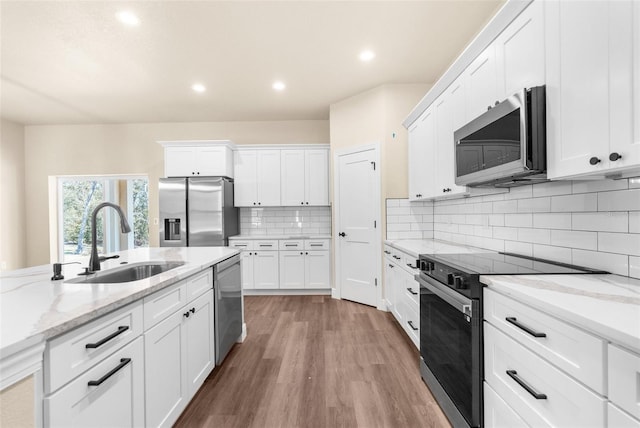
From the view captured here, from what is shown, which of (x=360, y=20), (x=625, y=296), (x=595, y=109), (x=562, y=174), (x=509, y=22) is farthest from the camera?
(x=360, y=20)

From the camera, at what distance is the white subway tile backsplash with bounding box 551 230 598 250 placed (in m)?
1.46

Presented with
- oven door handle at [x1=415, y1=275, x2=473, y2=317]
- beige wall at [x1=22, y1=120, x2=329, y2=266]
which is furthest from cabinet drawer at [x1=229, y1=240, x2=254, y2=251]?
oven door handle at [x1=415, y1=275, x2=473, y2=317]

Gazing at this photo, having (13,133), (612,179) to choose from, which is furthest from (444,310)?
(13,133)

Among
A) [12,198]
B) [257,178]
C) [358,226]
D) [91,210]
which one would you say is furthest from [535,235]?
[12,198]

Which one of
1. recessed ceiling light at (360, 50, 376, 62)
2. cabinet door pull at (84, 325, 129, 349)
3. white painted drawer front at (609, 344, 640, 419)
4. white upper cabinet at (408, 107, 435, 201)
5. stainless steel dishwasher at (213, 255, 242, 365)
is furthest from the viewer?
recessed ceiling light at (360, 50, 376, 62)

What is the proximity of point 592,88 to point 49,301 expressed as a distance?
2289mm

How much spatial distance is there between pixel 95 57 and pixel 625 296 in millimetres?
4460

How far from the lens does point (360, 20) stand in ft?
8.20

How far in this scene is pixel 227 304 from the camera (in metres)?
2.42

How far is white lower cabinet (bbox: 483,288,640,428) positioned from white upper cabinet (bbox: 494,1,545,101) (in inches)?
45.3

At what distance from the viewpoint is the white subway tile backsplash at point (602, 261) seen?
4.29 feet

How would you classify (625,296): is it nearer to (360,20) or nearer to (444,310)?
(444,310)

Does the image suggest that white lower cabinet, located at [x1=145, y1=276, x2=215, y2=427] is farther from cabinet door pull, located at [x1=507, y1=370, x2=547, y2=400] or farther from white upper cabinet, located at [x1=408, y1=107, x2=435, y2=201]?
white upper cabinet, located at [x1=408, y1=107, x2=435, y2=201]

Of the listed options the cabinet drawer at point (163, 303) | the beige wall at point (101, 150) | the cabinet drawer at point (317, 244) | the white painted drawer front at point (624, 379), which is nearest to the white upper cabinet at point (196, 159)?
the beige wall at point (101, 150)
